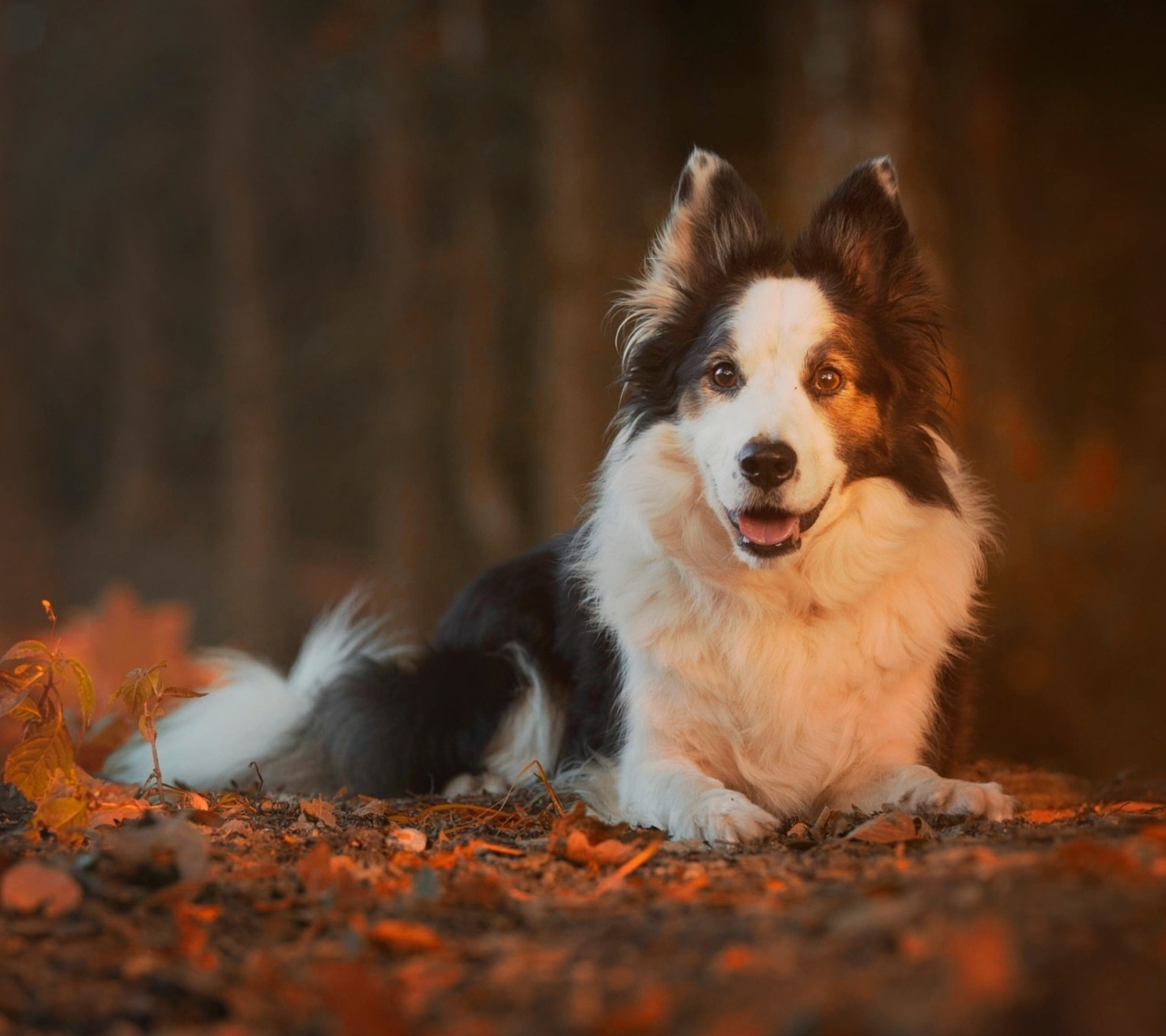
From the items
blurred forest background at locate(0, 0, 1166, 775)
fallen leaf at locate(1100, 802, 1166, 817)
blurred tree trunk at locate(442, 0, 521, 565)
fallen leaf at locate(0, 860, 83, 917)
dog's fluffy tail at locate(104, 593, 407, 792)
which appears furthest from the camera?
blurred tree trunk at locate(442, 0, 521, 565)

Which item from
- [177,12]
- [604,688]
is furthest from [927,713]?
[177,12]

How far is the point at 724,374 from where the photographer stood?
14.0ft

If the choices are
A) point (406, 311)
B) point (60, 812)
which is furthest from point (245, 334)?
point (60, 812)

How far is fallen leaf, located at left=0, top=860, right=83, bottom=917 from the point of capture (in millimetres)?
2508

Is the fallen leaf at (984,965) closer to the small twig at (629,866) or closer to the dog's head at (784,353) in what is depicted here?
the small twig at (629,866)

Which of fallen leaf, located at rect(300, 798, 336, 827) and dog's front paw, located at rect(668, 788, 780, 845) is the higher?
dog's front paw, located at rect(668, 788, 780, 845)

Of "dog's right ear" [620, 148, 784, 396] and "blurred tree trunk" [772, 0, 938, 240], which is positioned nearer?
"dog's right ear" [620, 148, 784, 396]

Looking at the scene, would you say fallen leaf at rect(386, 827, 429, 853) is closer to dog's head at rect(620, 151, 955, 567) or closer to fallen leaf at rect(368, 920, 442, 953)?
fallen leaf at rect(368, 920, 442, 953)

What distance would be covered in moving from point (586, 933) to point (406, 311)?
471 inches

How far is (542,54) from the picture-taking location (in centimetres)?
1048

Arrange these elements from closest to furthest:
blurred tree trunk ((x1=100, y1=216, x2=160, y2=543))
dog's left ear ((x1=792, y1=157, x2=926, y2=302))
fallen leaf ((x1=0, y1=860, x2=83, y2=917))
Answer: fallen leaf ((x1=0, y1=860, x2=83, y2=917))
dog's left ear ((x1=792, y1=157, x2=926, y2=302))
blurred tree trunk ((x1=100, y1=216, x2=160, y2=543))

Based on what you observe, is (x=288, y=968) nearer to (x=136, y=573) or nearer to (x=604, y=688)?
(x=604, y=688)

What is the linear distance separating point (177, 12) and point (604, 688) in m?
14.8

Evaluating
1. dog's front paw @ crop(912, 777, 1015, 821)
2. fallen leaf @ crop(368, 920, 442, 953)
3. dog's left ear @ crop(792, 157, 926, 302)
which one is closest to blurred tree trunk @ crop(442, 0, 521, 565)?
dog's left ear @ crop(792, 157, 926, 302)
